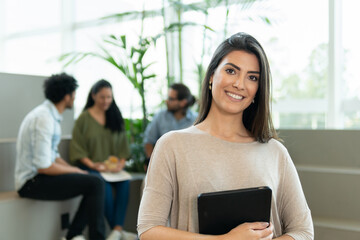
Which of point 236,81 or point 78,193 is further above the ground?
point 236,81

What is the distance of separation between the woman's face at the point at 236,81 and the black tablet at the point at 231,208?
0.90 ft

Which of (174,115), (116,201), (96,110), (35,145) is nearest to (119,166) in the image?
(116,201)

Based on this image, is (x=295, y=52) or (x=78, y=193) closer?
(x=78, y=193)

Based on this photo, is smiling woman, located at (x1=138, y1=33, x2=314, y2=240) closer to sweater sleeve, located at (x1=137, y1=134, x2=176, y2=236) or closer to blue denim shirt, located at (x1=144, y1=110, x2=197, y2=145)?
sweater sleeve, located at (x1=137, y1=134, x2=176, y2=236)

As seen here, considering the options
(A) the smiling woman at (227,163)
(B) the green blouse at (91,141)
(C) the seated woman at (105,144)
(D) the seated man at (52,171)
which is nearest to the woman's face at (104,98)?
(C) the seated woman at (105,144)

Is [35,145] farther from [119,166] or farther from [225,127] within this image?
[225,127]

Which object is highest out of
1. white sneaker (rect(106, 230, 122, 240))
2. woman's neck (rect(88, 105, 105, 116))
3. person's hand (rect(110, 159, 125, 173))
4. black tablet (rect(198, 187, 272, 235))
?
woman's neck (rect(88, 105, 105, 116))

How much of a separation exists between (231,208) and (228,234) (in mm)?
69

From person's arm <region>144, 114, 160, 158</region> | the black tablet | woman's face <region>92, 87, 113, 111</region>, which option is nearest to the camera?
the black tablet

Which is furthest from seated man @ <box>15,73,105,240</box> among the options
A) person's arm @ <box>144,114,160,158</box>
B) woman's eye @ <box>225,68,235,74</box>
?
woman's eye @ <box>225,68,235,74</box>

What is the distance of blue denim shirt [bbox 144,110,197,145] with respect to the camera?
3.63 meters

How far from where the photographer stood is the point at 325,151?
299cm

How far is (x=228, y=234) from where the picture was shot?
41.8 inches

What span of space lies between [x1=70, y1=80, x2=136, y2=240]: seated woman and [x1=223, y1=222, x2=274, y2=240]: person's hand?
8.04 feet
